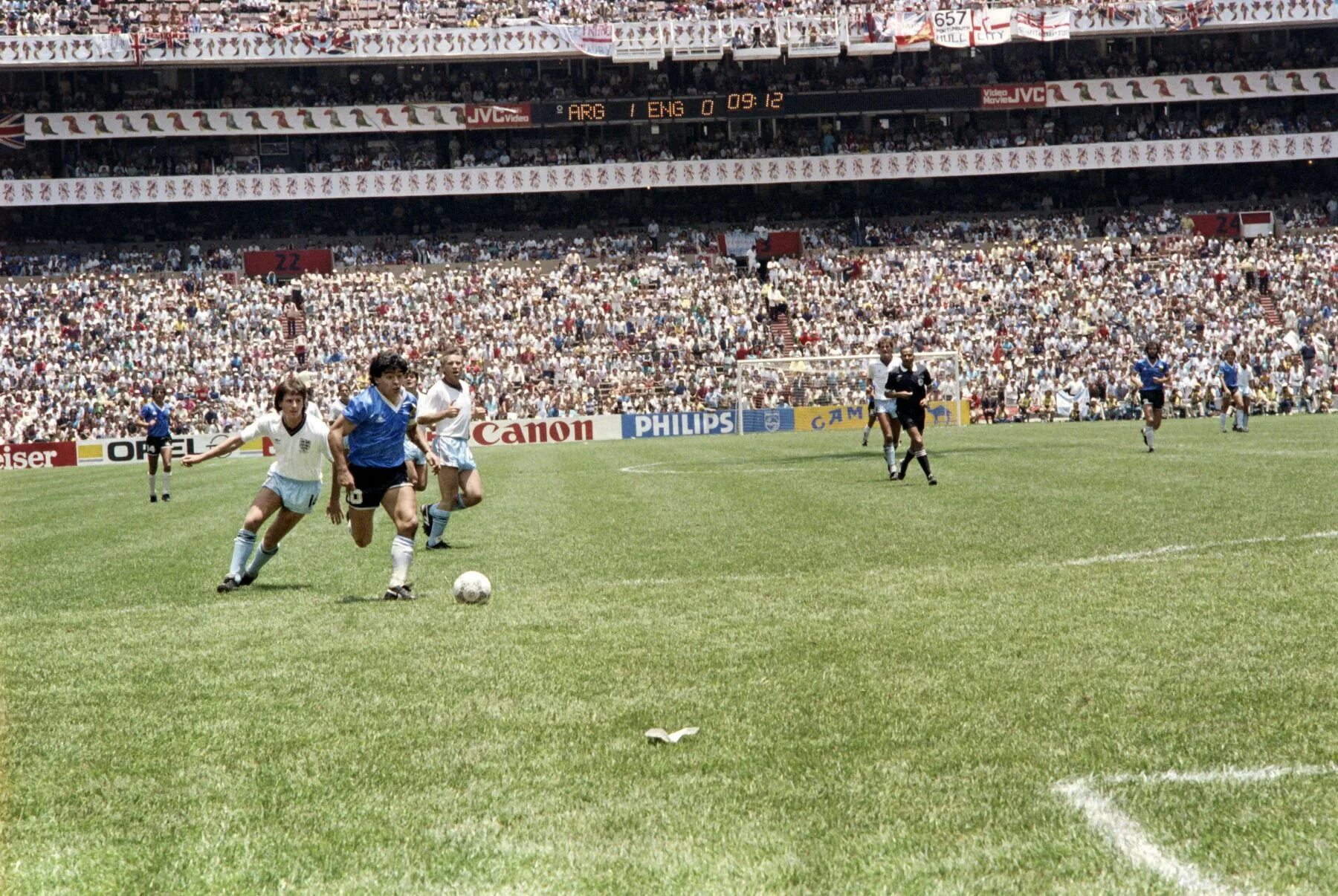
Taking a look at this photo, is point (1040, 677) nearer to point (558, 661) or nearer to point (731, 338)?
point (558, 661)

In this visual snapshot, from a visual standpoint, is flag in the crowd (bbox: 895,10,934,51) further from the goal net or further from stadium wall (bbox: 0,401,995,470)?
stadium wall (bbox: 0,401,995,470)

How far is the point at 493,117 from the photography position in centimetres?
6419

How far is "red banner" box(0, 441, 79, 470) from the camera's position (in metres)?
43.1

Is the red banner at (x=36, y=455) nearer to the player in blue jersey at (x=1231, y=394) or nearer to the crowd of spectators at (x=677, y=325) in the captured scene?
the crowd of spectators at (x=677, y=325)

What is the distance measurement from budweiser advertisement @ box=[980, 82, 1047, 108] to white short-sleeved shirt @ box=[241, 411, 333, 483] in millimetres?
58726

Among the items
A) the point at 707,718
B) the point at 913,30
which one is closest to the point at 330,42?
the point at 913,30

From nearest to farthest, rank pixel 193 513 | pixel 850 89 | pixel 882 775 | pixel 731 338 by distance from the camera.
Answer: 1. pixel 882 775
2. pixel 193 513
3. pixel 731 338
4. pixel 850 89

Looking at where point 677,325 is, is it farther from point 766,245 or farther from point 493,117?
point 493,117

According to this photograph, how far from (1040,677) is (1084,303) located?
167 ft

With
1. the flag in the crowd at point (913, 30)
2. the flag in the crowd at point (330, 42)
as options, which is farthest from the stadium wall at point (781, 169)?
the flag in the crowd at point (330, 42)

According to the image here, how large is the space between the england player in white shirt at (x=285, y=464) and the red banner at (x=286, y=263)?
51.4m

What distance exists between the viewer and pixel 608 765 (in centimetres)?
515

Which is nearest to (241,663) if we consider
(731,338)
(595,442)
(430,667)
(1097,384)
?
(430,667)

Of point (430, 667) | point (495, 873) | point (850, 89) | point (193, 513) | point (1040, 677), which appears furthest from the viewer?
point (850, 89)
